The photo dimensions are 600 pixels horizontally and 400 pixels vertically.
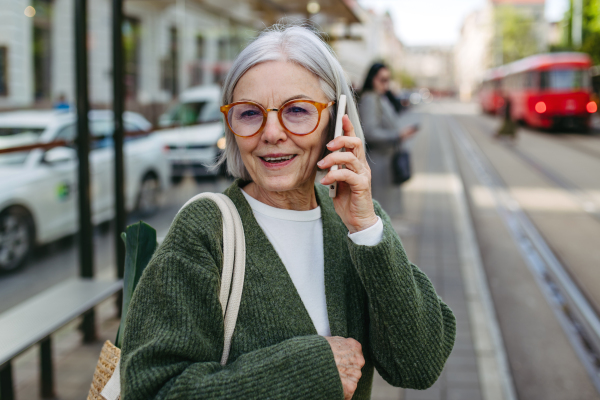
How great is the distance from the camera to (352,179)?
1.38 meters

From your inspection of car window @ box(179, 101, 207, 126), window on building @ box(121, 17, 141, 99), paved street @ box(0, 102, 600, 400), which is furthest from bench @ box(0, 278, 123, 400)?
car window @ box(179, 101, 207, 126)

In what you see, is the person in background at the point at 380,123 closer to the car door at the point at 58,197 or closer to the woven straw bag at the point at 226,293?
the car door at the point at 58,197

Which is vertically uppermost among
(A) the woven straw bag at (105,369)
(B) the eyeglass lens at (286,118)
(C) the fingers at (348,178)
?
(B) the eyeglass lens at (286,118)

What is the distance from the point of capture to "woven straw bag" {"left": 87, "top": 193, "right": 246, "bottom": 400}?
1.36 meters

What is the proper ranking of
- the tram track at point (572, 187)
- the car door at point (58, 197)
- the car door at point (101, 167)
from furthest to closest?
1. the tram track at point (572, 187)
2. the car door at point (101, 167)
3. the car door at point (58, 197)

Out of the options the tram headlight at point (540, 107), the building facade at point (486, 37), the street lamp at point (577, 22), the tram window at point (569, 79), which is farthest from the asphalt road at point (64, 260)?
the building facade at point (486, 37)

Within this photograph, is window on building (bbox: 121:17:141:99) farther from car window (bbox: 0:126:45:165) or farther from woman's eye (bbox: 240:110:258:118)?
woman's eye (bbox: 240:110:258:118)

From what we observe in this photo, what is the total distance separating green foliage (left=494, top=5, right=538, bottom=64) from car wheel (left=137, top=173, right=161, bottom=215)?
56596 mm

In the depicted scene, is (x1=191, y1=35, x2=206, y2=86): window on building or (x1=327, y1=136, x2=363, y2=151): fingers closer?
(x1=327, y1=136, x2=363, y2=151): fingers

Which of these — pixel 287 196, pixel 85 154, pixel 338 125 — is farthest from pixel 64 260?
pixel 338 125

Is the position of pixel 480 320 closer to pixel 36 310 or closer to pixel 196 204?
pixel 36 310

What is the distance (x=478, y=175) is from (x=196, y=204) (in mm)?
12506

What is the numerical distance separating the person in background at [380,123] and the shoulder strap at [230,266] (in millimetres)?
4361

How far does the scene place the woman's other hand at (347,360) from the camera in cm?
136
